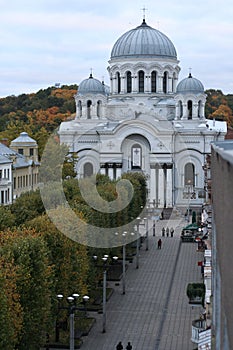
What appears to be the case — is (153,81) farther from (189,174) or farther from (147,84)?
(189,174)

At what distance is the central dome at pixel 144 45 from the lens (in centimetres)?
8662

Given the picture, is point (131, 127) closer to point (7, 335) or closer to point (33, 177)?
point (33, 177)

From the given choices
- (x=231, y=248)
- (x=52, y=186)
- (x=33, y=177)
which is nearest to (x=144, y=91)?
(x=33, y=177)

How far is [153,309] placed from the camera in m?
36.7

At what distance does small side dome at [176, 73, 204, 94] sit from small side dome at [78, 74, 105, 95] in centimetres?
1019

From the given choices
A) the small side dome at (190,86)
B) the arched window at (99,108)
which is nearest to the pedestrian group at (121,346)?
the small side dome at (190,86)

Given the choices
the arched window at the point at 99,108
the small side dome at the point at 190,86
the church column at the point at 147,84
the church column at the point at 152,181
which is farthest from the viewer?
the arched window at the point at 99,108

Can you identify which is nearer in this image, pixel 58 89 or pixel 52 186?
pixel 52 186

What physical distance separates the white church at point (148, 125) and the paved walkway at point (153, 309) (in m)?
28.2

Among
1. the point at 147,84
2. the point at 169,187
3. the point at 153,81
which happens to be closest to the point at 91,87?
the point at 147,84

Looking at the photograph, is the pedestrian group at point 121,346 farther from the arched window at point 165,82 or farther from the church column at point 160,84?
the arched window at point 165,82

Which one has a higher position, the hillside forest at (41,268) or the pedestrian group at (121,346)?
the hillside forest at (41,268)

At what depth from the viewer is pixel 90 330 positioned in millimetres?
33375

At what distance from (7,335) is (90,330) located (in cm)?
1163
